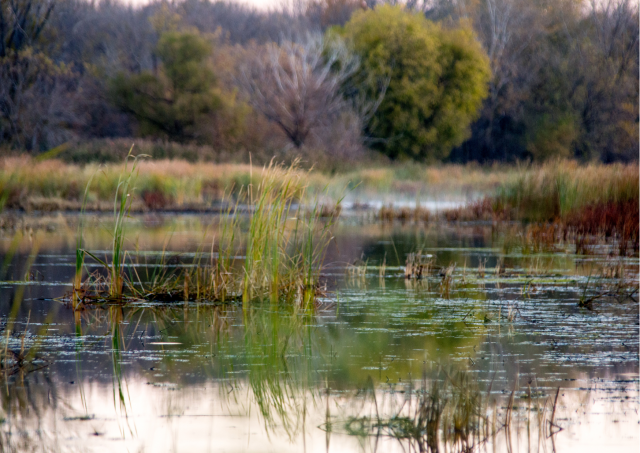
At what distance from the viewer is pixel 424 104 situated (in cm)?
4234

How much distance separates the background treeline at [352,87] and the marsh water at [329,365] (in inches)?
996

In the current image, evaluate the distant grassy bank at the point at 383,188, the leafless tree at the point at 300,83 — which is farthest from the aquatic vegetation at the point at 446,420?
the leafless tree at the point at 300,83

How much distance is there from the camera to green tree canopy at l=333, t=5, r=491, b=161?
41344 millimetres

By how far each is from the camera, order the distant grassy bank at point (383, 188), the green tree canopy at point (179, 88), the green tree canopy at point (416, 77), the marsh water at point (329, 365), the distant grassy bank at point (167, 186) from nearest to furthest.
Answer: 1. the marsh water at point (329, 365)
2. the distant grassy bank at point (383, 188)
3. the distant grassy bank at point (167, 186)
4. the green tree canopy at point (179, 88)
5. the green tree canopy at point (416, 77)

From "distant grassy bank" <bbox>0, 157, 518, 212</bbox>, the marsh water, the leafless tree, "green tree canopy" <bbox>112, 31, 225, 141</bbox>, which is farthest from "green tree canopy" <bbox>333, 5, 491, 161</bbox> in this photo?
the marsh water

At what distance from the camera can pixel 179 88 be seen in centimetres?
4106

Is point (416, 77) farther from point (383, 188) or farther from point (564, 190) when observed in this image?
point (564, 190)

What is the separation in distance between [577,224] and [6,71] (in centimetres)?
2742

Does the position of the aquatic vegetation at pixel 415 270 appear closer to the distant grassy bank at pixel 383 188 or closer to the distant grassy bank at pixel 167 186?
the distant grassy bank at pixel 383 188

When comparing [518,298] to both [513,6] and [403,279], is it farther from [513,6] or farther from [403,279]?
[513,6]

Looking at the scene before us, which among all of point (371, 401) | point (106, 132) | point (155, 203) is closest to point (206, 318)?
point (371, 401)

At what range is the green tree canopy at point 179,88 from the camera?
40469mm

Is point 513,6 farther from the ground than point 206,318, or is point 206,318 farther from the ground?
point 513,6

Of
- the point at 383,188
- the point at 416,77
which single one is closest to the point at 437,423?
the point at 383,188
